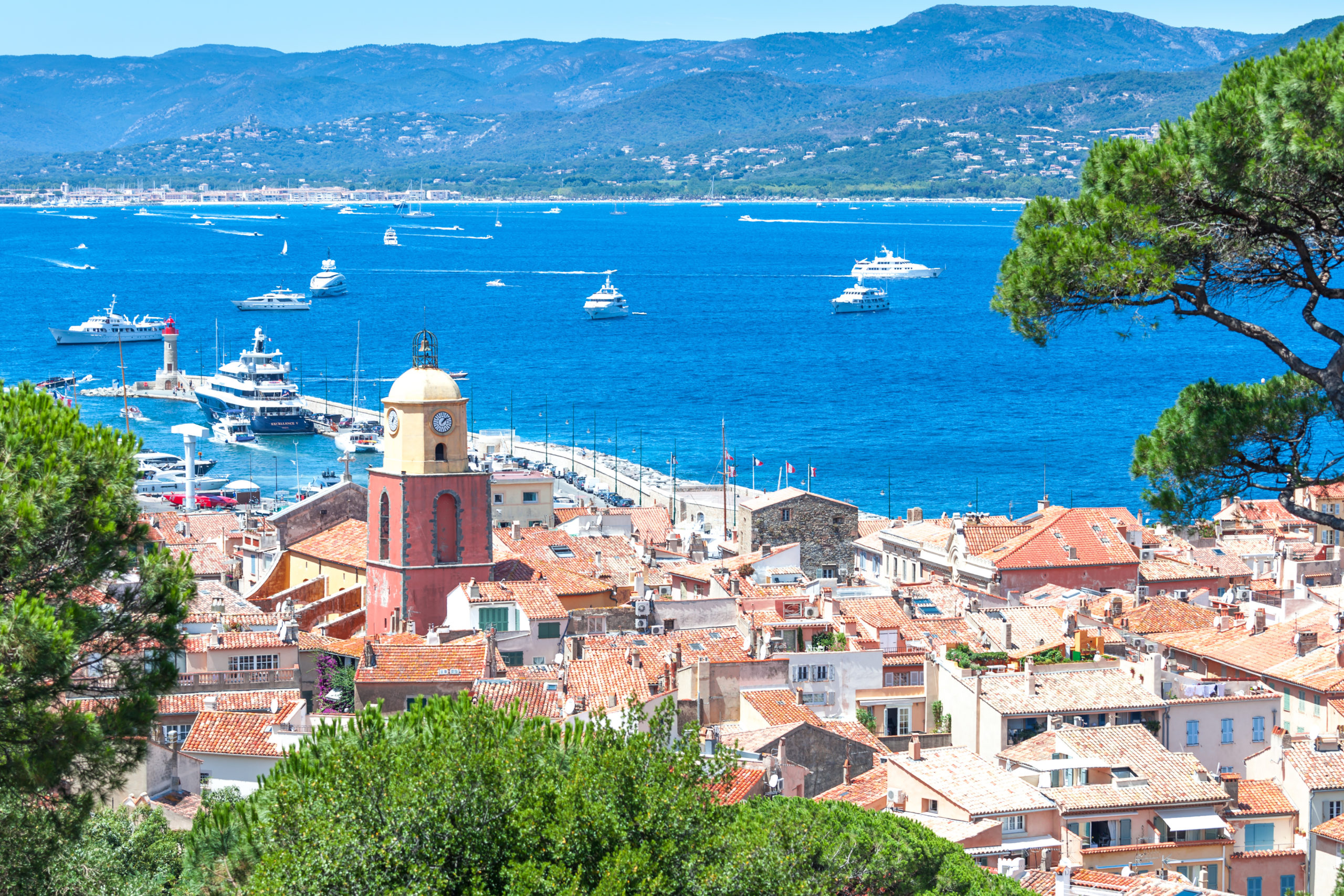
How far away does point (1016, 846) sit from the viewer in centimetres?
2531

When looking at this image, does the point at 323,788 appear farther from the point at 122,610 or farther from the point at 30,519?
the point at 30,519

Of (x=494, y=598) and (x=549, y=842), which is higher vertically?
(x=549, y=842)

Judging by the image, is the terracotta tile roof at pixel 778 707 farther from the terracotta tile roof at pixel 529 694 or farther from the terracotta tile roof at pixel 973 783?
the terracotta tile roof at pixel 529 694

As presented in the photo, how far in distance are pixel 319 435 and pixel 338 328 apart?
60435 millimetres

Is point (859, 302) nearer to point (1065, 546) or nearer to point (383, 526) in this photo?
point (1065, 546)

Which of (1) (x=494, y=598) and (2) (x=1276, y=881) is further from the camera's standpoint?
(1) (x=494, y=598)

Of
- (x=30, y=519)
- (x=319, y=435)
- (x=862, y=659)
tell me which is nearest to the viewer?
(x=30, y=519)

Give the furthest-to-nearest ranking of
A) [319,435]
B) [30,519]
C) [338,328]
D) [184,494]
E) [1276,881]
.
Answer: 1. [338,328]
2. [319,435]
3. [184,494]
4. [1276,881]
5. [30,519]

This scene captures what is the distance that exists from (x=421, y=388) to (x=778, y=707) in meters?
9.98

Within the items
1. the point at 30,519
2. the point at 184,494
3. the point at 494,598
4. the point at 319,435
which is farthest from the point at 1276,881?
the point at 319,435

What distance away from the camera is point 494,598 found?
3416 cm

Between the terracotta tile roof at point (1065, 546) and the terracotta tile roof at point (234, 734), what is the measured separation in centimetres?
2437

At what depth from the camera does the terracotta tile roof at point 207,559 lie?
142ft

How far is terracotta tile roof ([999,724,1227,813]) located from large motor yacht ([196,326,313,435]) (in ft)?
239
